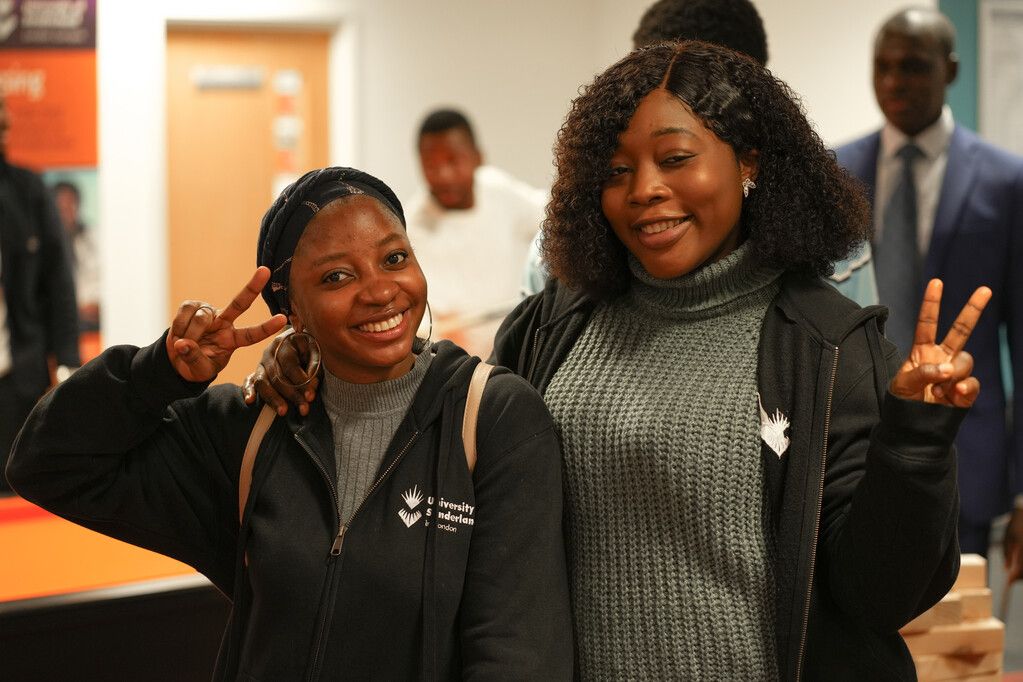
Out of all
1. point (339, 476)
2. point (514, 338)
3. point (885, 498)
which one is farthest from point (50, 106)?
point (885, 498)

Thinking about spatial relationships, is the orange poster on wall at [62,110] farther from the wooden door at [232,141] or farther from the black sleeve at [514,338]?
the black sleeve at [514,338]

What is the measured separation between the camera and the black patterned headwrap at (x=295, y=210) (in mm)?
1718

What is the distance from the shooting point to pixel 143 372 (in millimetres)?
1645

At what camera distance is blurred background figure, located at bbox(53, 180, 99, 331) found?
19.9ft

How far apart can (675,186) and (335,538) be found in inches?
26.7

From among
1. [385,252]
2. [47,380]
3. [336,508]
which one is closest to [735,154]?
[385,252]

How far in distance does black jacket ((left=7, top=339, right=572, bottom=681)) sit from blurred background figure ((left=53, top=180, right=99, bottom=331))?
4.60 m

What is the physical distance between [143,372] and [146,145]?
16.3ft

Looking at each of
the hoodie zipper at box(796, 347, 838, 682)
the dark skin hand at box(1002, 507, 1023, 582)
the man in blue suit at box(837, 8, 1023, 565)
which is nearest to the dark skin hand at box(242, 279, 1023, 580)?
the hoodie zipper at box(796, 347, 838, 682)

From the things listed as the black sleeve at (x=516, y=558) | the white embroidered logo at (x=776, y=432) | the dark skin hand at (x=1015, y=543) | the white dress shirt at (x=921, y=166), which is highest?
the white dress shirt at (x=921, y=166)

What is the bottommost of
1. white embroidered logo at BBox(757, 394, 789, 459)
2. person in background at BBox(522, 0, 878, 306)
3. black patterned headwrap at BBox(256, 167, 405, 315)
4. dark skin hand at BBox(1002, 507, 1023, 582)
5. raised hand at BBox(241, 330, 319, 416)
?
dark skin hand at BBox(1002, 507, 1023, 582)

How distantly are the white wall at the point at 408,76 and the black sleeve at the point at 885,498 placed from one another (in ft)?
13.7

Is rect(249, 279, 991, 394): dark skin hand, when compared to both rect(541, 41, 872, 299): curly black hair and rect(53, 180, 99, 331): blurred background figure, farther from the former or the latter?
rect(53, 180, 99, 331): blurred background figure

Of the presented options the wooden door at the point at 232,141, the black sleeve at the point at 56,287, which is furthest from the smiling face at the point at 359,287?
the wooden door at the point at 232,141
